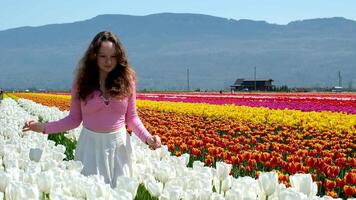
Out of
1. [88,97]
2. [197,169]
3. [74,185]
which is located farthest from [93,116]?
[74,185]

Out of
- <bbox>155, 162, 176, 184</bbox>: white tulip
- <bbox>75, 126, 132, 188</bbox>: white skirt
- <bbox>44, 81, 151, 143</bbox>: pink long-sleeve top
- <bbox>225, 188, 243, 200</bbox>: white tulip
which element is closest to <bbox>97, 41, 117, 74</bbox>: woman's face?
<bbox>44, 81, 151, 143</bbox>: pink long-sleeve top

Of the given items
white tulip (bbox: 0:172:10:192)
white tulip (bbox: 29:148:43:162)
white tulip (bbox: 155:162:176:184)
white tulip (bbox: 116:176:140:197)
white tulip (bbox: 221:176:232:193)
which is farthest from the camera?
white tulip (bbox: 29:148:43:162)

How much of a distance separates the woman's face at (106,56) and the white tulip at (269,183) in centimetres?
188

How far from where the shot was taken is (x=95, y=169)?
4793mm

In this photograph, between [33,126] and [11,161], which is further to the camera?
[33,126]

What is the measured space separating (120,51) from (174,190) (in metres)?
1.97

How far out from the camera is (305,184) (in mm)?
3141

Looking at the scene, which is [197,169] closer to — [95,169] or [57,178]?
[57,178]

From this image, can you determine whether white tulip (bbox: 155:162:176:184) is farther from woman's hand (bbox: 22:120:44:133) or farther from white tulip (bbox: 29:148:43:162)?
woman's hand (bbox: 22:120:44:133)

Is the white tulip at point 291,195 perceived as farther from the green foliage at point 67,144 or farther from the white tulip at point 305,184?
the green foliage at point 67,144

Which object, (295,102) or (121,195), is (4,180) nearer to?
(121,195)

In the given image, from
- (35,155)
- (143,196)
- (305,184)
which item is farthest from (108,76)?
(305,184)

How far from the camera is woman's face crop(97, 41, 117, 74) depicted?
468 centimetres

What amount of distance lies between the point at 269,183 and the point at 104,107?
1.94 meters
